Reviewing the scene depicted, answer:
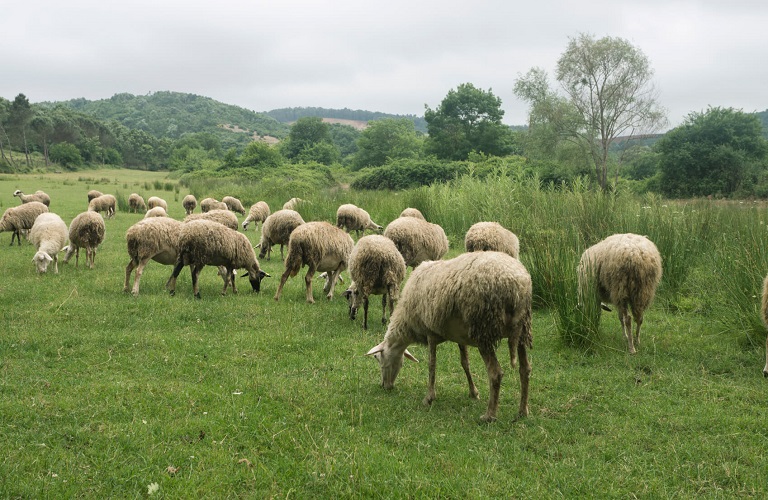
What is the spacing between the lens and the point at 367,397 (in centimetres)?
528

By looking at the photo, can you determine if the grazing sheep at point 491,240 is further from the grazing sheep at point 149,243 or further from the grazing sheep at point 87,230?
the grazing sheep at point 87,230

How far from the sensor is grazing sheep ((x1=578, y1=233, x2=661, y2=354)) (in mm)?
6652

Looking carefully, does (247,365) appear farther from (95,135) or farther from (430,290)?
(95,135)

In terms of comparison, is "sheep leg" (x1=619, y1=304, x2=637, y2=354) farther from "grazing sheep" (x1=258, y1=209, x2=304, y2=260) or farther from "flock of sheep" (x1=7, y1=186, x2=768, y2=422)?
"grazing sheep" (x1=258, y1=209, x2=304, y2=260)

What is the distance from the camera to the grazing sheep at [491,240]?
909 cm

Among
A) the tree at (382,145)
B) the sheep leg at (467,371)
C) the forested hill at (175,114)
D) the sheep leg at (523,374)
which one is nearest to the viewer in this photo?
the sheep leg at (523,374)

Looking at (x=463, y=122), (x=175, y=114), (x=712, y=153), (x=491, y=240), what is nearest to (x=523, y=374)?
(x=491, y=240)

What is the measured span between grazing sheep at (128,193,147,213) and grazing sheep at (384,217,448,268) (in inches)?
753

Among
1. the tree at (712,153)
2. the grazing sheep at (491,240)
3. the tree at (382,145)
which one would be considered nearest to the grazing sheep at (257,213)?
the grazing sheep at (491,240)

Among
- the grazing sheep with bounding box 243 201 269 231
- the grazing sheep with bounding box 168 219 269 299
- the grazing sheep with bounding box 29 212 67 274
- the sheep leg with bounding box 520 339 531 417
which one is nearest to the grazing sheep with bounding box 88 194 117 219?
the grazing sheep with bounding box 243 201 269 231

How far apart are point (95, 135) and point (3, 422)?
80.5 meters

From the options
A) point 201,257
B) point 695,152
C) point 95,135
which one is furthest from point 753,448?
point 95,135

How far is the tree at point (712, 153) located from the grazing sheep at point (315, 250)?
91.3 ft

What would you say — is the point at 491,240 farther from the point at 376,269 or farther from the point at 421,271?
the point at 421,271
